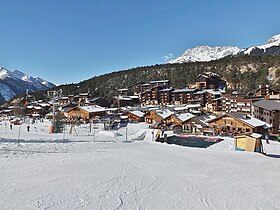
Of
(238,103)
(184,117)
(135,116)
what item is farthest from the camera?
(135,116)

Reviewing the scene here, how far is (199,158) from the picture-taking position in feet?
44.0

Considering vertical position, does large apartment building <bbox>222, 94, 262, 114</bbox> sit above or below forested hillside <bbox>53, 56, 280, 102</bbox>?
below

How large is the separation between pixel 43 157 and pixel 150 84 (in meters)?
76.3

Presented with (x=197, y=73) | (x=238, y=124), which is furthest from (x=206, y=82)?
(x=238, y=124)

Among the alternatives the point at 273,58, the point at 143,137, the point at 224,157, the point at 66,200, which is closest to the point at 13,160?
the point at 66,200

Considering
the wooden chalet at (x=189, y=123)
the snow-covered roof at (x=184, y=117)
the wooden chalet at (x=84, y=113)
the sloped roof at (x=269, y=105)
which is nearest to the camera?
the wooden chalet at (x=189, y=123)

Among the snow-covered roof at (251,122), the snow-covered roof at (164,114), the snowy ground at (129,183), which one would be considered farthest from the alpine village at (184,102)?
the snowy ground at (129,183)

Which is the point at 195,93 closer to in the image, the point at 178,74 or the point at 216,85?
the point at 216,85

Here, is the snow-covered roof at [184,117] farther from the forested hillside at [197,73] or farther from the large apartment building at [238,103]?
the forested hillside at [197,73]

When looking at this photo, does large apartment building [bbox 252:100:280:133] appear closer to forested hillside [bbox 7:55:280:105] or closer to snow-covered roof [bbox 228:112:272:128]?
snow-covered roof [bbox 228:112:272:128]

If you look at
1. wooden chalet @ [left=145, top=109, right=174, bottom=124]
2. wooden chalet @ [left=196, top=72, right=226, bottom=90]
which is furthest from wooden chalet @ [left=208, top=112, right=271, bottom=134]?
wooden chalet @ [left=196, top=72, right=226, bottom=90]

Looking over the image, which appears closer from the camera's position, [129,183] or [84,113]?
[129,183]

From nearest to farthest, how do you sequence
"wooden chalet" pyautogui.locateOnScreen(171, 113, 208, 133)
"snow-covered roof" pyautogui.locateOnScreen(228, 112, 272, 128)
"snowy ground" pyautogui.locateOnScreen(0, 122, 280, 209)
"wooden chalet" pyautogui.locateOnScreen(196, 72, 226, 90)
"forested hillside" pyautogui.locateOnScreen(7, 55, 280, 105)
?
1. "snowy ground" pyautogui.locateOnScreen(0, 122, 280, 209)
2. "snow-covered roof" pyautogui.locateOnScreen(228, 112, 272, 128)
3. "wooden chalet" pyautogui.locateOnScreen(171, 113, 208, 133)
4. "forested hillside" pyautogui.locateOnScreen(7, 55, 280, 105)
5. "wooden chalet" pyautogui.locateOnScreen(196, 72, 226, 90)

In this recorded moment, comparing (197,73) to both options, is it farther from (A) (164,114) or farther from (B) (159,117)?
(B) (159,117)
